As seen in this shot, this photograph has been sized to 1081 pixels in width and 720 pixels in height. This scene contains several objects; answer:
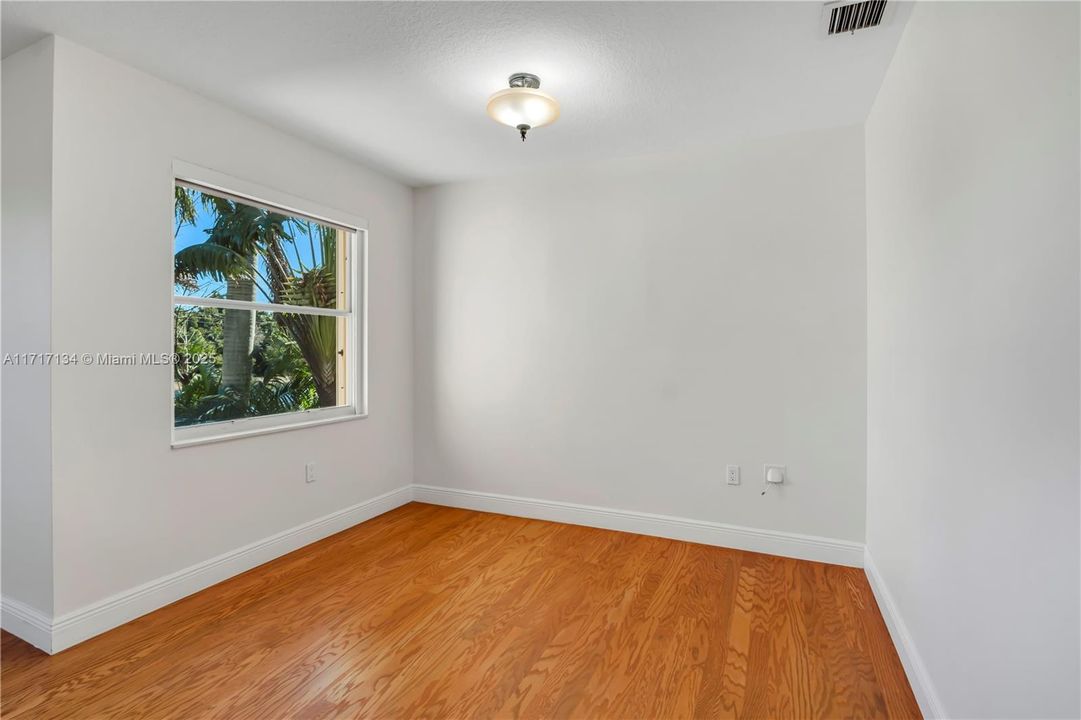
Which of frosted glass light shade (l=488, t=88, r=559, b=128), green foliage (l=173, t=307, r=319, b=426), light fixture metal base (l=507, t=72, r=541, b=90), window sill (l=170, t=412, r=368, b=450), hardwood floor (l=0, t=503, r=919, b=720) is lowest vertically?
hardwood floor (l=0, t=503, r=919, b=720)

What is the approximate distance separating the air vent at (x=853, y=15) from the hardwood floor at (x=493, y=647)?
249 cm

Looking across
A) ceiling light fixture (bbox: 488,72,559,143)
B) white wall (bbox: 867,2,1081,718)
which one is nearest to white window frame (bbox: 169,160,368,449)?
ceiling light fixture (bbox: 488,72,559,143)

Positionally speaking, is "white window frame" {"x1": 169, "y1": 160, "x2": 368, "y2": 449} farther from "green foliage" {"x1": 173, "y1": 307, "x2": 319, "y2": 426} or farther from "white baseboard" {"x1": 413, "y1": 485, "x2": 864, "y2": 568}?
"white baseboard" {"x1": 413, "y1": 485, "x2": 864, "y2": 568}

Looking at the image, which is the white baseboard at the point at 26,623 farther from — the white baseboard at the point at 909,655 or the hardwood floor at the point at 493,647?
the white baseboard at the point at 909,655

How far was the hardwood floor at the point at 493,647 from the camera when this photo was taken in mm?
1794

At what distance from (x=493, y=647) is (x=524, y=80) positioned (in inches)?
99.9

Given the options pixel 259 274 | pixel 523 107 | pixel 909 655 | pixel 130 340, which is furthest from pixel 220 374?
pixel 909 655

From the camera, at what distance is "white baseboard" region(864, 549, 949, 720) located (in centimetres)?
164

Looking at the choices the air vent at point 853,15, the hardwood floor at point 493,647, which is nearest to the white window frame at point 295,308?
the hardwood floor at point 493,647

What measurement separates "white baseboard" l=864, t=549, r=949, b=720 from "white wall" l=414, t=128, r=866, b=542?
23.8 inches

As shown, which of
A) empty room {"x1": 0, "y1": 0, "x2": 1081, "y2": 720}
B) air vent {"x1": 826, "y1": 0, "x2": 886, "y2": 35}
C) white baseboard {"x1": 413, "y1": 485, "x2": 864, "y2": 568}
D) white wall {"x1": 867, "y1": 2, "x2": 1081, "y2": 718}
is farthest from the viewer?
white baseboard {"x1": 413, "y1": 485, "x2": 864, "y2": 568}

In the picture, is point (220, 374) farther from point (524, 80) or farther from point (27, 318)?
point (524, 80)

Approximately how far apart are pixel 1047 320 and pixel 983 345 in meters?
0.31

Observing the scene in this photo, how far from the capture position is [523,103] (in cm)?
243
